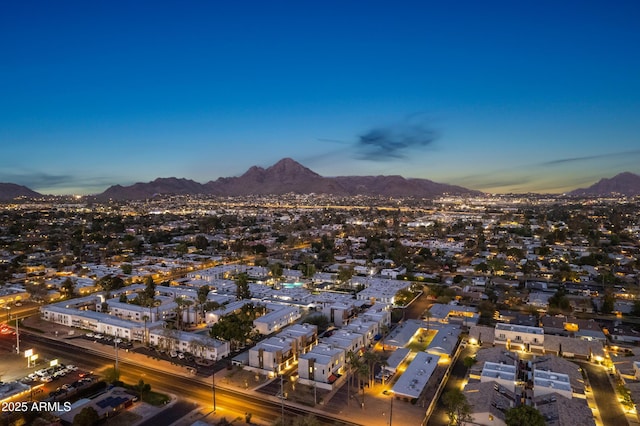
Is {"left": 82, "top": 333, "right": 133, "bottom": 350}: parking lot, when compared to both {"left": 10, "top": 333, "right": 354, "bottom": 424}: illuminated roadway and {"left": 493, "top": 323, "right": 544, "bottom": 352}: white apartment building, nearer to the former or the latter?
{"left": 10, "top": 333, "right": 354, "bottom": 424}: illuminated roadway

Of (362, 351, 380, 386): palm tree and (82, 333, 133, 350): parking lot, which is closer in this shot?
(362, 351, 380, 386): palm tree

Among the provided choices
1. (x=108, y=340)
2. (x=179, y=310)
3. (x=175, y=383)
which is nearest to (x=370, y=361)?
(x=175, y=383)

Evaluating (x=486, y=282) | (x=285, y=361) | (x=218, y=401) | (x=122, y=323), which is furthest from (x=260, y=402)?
(x=486, y=282)

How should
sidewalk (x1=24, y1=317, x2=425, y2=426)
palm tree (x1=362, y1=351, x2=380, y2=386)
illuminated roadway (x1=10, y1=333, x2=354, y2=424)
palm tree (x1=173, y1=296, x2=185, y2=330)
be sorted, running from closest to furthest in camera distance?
1. sidewalk (x1=24, y1=317, x2=425, y2=426)
2. illuminated roadway (x1=10, y1=333, x2=354, y2=424)
3. palm tree (x1=362, y1=351, x2=380, y2=386)
4. palm tree (x1=173, y1=296, x2=185, y2=330)

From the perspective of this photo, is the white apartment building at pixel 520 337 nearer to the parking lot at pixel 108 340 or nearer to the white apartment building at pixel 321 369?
the white apartment building at pixel 321 369

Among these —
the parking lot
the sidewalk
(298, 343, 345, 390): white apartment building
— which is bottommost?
the sidewalk

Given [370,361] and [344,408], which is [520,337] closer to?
[370,361]

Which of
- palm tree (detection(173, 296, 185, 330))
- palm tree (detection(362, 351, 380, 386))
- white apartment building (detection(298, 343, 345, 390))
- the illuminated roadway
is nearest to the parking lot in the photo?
the illuminated roadway

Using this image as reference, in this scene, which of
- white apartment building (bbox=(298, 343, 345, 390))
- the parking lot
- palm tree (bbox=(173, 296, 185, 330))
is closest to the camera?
white apartment building (bbox=(298, 343, 345, 390))

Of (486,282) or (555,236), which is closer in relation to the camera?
(486,282)

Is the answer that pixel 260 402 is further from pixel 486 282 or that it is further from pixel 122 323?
pixel 486 282
